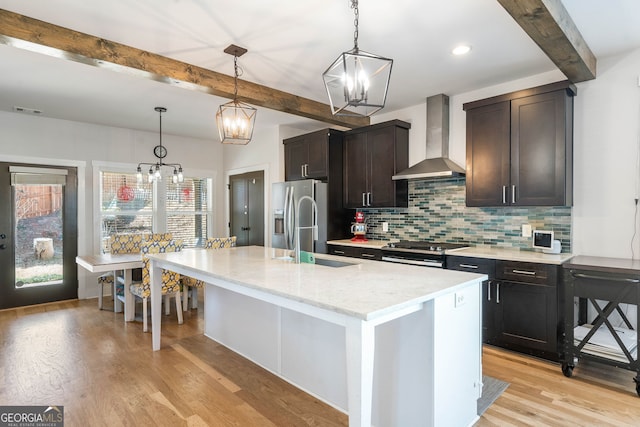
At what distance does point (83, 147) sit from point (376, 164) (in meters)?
4.29

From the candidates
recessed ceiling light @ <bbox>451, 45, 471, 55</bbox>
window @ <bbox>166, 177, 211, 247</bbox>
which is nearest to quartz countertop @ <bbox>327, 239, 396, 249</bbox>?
recessed ceiling light @ <bbox>451, 45, 471, 55</bbox>

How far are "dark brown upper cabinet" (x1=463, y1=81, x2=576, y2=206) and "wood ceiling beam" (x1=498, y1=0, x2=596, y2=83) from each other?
0.21 meters

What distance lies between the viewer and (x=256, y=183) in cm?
597

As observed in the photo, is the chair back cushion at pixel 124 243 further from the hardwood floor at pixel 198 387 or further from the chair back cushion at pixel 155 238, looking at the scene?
the hardwood floor at pixel 198 387

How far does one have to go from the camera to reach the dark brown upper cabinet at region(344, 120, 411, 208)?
441cm

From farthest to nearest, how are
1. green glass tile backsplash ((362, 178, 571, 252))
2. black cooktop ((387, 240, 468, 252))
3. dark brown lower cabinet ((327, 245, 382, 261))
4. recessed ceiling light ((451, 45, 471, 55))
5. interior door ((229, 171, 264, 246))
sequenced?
interior door ((229, 171, 264, 246))
dark brown lower cabinet ((327, 245, 382, 261))
black cooktop ((387, 240, 468, 252))
green glass tile backsplash ((362, 178, 571, 252))
recessed ceiling light ((451, 45, 471, 55))

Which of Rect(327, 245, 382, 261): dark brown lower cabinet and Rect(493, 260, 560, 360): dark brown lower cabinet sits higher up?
Rect(327, 245, 382, 261): dark brown lower cabinet

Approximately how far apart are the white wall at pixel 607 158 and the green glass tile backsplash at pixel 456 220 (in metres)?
0.18

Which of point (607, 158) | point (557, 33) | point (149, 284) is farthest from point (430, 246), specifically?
point (149, 284)

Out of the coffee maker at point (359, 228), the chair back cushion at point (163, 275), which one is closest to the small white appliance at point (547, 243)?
the coffee maker at point (359, 228)

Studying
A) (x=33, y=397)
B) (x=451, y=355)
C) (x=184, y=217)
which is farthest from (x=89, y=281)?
(x=451, y=355)

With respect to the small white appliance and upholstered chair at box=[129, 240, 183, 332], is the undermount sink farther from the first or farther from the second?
upholstered chair at box=[129, 240, 183, 332]

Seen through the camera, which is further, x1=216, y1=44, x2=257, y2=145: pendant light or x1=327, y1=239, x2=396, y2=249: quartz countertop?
x1=327, y1=239, x2=396, y2=249: quartz countertop

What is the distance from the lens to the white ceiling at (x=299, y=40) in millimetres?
2344
